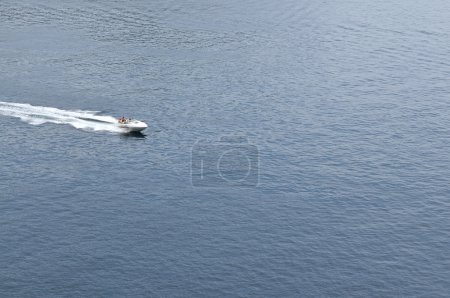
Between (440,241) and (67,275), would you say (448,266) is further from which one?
(67,275)

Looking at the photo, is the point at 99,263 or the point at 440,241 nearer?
the point at 99,263

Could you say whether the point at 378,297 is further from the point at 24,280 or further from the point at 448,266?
the point at 24,280

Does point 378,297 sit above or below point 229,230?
below

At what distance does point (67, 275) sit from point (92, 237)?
17.2 meters

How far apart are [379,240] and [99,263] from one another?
70.8 metres

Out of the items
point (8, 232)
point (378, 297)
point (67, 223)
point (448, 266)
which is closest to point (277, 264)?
point (378, 297)

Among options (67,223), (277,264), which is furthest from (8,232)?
(277,264)

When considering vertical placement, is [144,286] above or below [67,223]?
below

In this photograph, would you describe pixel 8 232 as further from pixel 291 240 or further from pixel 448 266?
pixel 448 266

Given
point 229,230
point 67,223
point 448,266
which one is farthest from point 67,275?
point 448,266

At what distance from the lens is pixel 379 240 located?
196 meters

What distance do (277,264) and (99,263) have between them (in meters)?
42.4

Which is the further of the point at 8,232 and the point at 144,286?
the point at 8,232

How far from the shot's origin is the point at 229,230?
197875mm
